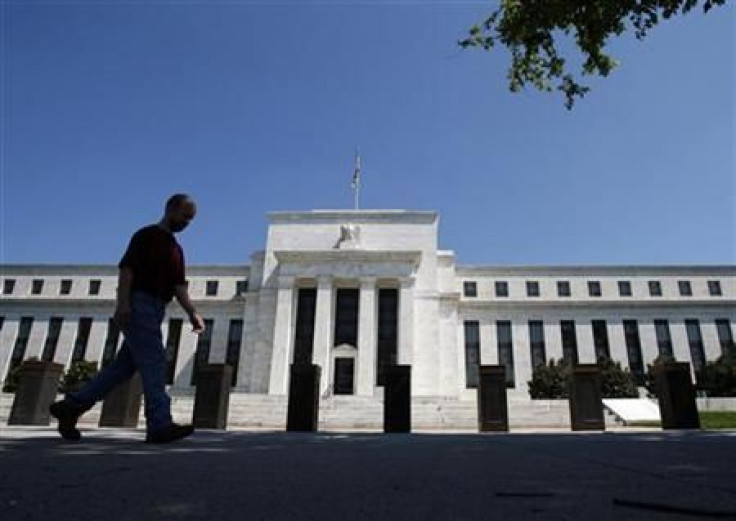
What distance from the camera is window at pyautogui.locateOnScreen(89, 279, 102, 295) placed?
168 feet

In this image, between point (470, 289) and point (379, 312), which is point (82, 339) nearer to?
point (379, 312)

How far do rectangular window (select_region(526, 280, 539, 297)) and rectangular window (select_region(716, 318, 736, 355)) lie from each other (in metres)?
16.4

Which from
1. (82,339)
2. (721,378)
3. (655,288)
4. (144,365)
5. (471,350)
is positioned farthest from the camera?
(82,339)

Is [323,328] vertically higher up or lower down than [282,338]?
higher up

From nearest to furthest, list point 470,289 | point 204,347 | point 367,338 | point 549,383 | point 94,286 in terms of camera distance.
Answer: point 549,383
point 367,338
point 204,347
point 470,289
point 94,286

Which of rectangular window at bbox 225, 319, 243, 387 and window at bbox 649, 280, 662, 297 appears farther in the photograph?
window at bbox 649, 280, 662, 297

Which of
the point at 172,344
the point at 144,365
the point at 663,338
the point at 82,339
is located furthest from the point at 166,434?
the point at 82,339

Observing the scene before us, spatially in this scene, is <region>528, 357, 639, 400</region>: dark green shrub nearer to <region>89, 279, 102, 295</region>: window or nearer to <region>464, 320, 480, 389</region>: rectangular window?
<region>464, 320, 480, 389</region>: rectangular window

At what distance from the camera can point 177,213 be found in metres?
4.84

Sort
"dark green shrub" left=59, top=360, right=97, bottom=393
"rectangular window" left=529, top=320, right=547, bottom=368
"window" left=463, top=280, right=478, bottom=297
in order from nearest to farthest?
"dark green shrub" left=59, top=360, right=97, bottom=393, "rectangular window" left=529, top=320, right=547, bottom=368, "window" left=463, top=280, right=478, bottom=297

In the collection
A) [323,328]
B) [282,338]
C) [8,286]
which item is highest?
[8,286]

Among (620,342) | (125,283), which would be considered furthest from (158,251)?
(620,342)

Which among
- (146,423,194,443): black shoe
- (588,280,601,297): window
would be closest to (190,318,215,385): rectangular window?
(588,280,601,297): window

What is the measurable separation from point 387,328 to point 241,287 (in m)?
16.6
